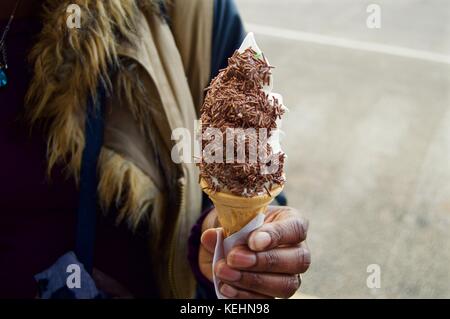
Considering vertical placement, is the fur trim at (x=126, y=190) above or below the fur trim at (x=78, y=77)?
below

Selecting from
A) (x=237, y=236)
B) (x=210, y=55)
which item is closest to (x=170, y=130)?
(x=210, y=55)

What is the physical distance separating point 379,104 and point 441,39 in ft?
4.16

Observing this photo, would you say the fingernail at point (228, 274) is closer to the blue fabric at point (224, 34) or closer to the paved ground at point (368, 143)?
the blue fabric at point (224, 34)

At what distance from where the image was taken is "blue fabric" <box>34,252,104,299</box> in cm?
138

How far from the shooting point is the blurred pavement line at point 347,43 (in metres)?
5.02

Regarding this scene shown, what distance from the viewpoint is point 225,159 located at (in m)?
1.07

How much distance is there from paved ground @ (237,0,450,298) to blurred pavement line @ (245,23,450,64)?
5cm

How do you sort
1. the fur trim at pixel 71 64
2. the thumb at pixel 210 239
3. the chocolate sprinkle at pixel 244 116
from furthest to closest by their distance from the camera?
the fur trim at pixel 71 64 → the thumb at pixel 210 239 → the chocolate sprinkle at pixel 244 116

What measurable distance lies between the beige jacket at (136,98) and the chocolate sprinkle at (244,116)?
15.6 inches

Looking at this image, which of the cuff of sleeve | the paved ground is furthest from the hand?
the paved ground

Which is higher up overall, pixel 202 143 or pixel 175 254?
pixel 202 143

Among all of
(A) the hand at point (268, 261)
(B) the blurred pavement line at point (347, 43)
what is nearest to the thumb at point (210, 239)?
(A) the hand at point (268, 261)
